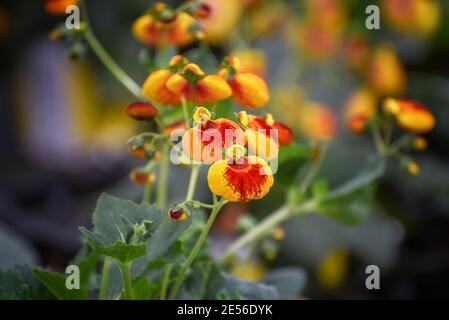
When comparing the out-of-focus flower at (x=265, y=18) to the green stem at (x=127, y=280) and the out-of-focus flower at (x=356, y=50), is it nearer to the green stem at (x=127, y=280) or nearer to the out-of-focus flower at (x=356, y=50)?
the out-of-focus flower at (x=356, y=50)

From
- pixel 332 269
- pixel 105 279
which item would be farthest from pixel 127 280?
pixel 332 269

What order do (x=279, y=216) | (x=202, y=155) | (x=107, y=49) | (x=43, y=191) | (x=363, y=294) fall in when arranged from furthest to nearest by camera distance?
(x=107, y=49) → (x=43, y=191) → (x=363, y=294) → (x=279, y=216) → (x=202, y=155)

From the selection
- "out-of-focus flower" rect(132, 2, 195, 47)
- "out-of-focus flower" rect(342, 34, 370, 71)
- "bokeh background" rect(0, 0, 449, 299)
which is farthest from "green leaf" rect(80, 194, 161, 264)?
"out-of-focus flower" rect(342, 34, 370, 71)

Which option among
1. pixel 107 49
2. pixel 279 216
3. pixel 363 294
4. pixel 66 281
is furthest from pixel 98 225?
pixel 107 49

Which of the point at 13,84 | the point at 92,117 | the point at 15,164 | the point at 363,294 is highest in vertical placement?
the point at 13,84

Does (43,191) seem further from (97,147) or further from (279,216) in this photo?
(279,216)

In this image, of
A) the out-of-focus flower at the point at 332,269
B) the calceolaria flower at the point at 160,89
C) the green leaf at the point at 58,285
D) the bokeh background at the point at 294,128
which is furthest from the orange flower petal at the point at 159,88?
the out-of-focus flower at the point at 332,269

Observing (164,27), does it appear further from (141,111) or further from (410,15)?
→ (410,15)
